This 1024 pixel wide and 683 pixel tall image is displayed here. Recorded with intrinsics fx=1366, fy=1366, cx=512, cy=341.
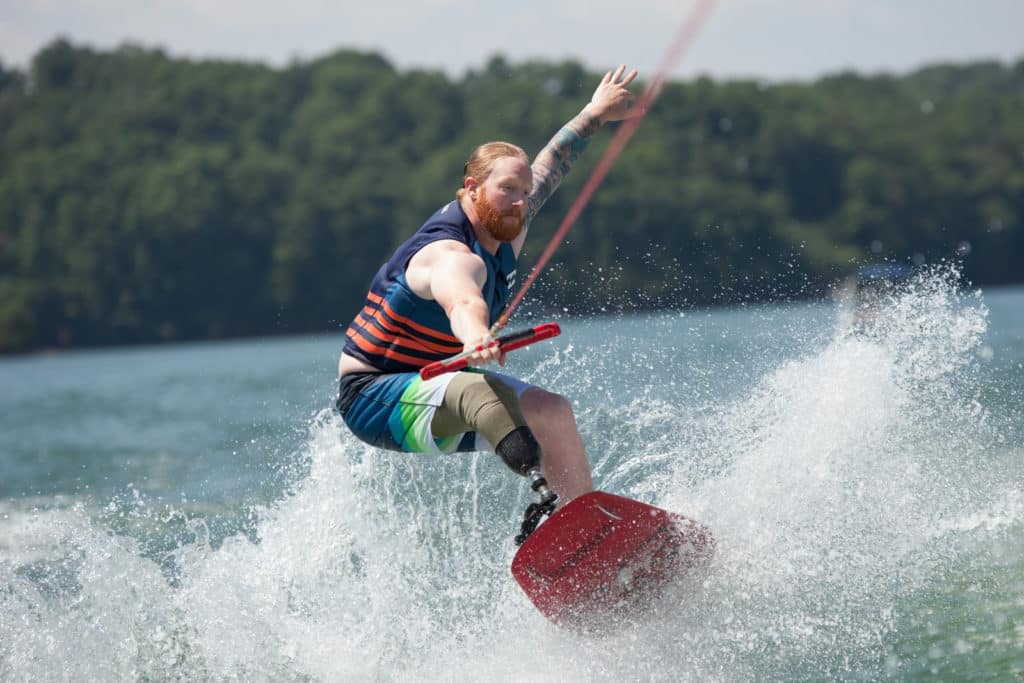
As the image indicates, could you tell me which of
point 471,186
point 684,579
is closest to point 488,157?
point 471,186

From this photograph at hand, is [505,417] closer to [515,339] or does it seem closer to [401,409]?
[401,409]

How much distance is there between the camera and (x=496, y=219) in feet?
16.2

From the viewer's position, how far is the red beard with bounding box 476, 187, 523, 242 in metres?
4.94

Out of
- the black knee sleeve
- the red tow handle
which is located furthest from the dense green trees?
the red tow handle

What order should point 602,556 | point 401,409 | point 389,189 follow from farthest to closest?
point 389,189, point 401,409, point 602,556

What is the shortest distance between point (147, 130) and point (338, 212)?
1744cm

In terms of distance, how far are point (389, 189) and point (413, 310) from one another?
61441 millimetres

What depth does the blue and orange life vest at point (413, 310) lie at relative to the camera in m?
4.95

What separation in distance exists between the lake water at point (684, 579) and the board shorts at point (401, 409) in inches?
32.5

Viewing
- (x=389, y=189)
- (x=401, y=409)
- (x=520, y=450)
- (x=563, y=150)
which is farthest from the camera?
(x=389, y=189)

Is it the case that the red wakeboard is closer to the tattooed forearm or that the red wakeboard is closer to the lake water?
the lake water

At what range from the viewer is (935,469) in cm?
628

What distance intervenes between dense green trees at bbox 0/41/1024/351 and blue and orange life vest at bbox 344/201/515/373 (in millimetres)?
42357

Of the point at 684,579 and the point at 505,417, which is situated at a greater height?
the point at 505,417
